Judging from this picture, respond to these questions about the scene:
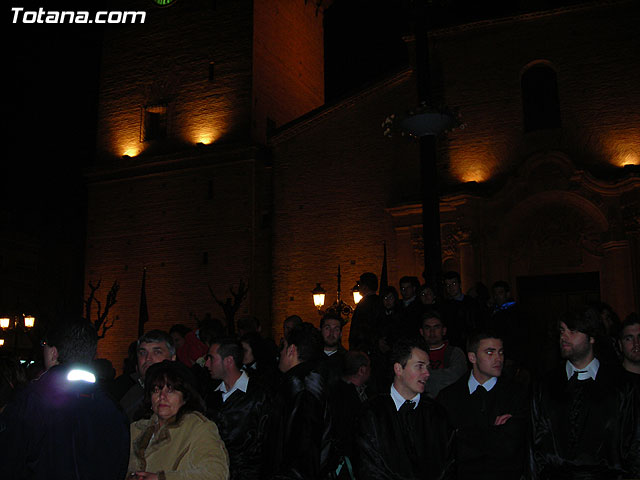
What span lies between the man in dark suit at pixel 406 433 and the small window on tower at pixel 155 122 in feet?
70.2

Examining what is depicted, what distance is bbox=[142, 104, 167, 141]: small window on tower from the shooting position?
25.3m

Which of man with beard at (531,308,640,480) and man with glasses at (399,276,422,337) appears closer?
man with beard at (531,308,640,480)

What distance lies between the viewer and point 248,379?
20.4 feet

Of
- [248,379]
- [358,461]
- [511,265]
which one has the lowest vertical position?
[358,461]

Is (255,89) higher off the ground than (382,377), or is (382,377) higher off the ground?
(255,89)

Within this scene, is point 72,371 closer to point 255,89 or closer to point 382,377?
point 382,377

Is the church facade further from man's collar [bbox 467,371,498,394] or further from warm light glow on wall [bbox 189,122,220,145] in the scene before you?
man's collar [bbox 467,371,498,394]

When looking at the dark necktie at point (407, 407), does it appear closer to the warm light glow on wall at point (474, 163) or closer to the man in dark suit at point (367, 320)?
the man in dark suit at point (367, 320)

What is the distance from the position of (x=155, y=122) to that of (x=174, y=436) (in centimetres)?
2233

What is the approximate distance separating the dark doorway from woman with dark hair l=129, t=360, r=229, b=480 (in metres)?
15.5

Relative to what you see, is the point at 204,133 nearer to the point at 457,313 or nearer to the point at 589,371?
the point at 457,313

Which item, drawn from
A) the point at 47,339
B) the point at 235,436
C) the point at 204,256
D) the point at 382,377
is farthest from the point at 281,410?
the point at 204,256

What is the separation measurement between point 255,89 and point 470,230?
9.13m

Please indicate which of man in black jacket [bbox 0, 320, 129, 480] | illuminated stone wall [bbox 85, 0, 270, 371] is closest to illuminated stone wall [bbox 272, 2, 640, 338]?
illuminated stone wall [bbox 85, 0, 270, 371]
